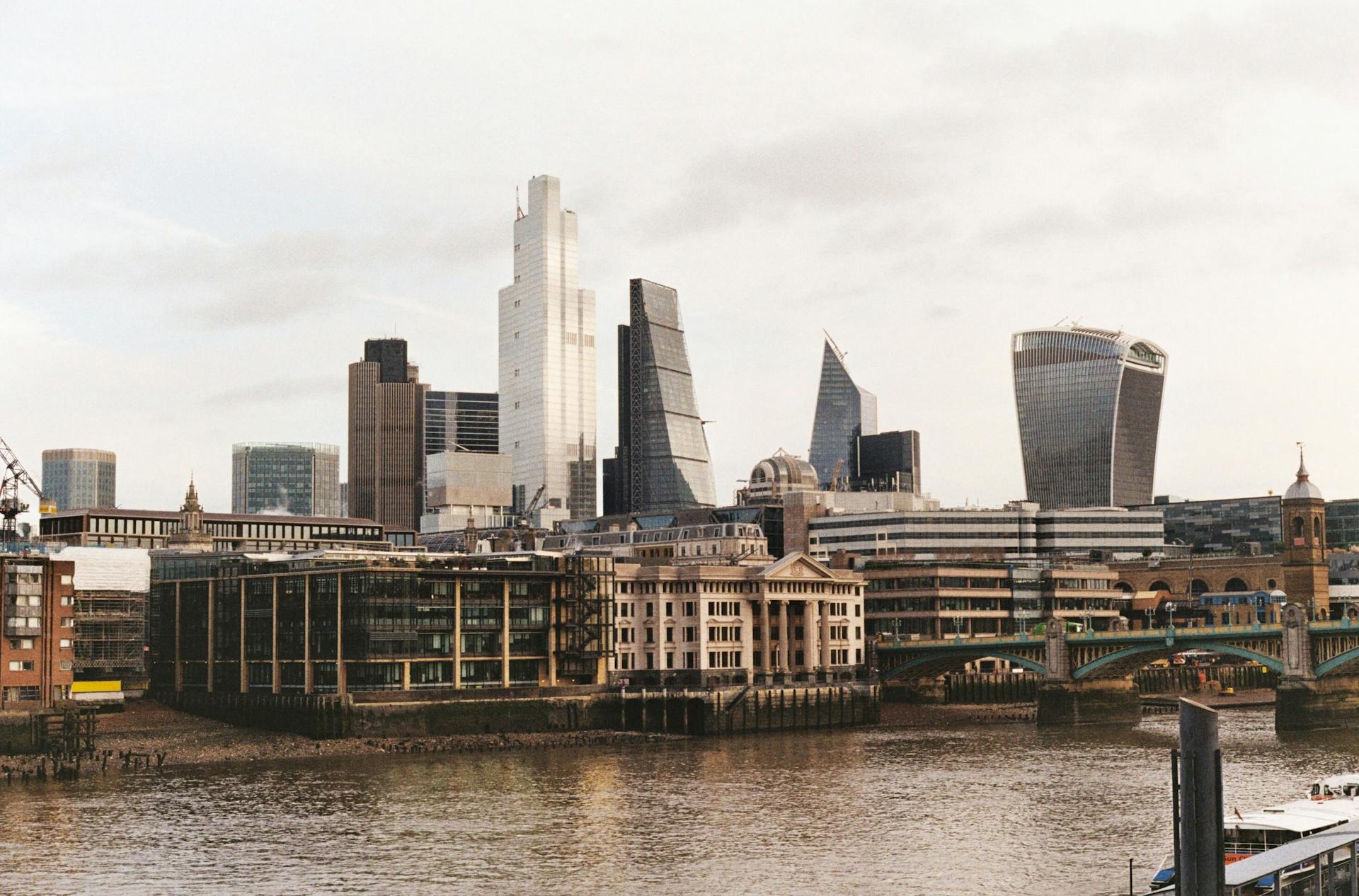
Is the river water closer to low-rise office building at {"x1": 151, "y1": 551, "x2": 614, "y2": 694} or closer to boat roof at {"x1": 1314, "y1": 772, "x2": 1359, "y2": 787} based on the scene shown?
boat roof at {"x1": 1314, "y1": 772, "x2": 1359, "y2": 787}

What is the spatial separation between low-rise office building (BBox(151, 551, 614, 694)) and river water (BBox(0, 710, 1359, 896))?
60.2 ft

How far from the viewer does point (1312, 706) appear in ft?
580

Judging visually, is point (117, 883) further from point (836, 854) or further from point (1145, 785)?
point (1145, 785)

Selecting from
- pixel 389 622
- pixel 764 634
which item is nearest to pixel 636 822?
pixel 389 622

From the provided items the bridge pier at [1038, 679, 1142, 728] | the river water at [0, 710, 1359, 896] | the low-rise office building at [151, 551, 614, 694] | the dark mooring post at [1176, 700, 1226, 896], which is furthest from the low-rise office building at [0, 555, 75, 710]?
the dark mooring post at [1176, 700, 1226, 896]

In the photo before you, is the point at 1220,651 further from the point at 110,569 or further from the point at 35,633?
the point at 35,633

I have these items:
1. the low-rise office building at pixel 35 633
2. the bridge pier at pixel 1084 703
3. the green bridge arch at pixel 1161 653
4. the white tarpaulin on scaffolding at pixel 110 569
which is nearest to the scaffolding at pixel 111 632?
the white tarpaulin on scaffolding at pixel 110 569

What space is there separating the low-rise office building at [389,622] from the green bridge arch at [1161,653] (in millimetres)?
51708

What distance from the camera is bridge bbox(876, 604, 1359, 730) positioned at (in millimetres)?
178500

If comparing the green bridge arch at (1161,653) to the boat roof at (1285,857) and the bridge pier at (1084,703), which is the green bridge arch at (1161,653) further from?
the boat roof at (1285,857)

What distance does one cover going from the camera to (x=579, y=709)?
174375mm

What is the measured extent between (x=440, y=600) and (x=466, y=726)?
1263cm

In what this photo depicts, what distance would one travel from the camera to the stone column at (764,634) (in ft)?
648

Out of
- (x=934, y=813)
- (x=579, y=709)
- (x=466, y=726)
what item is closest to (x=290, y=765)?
(x=466, y=726)
